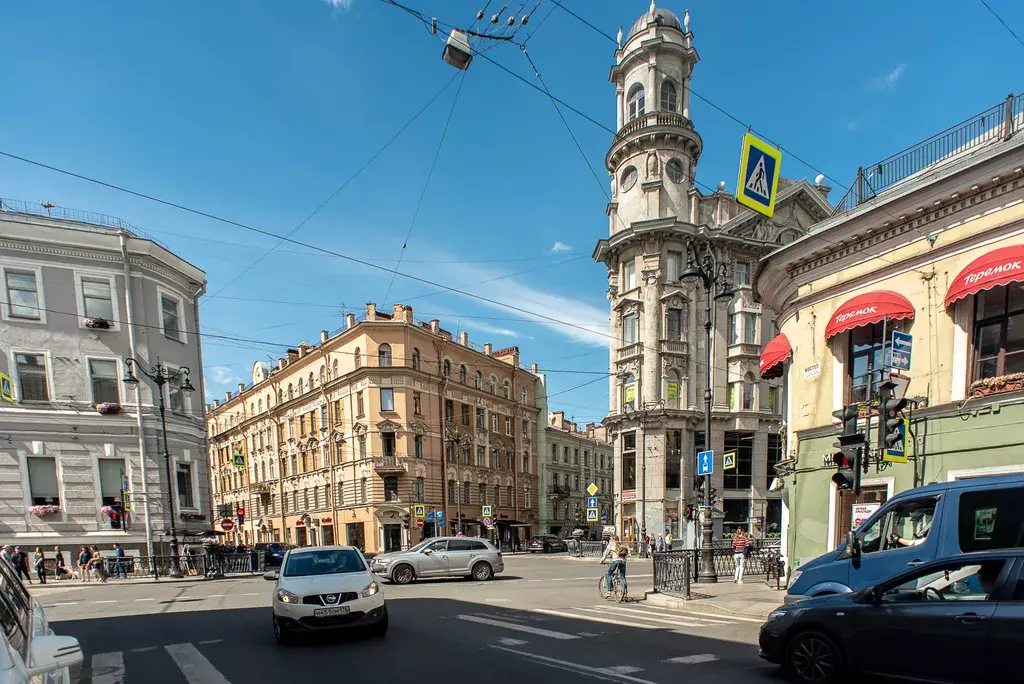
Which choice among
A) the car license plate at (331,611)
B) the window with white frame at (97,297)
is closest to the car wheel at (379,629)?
the car license plate at (331,611)

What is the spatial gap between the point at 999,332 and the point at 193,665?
607 inches

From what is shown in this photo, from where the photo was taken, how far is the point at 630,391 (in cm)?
3822

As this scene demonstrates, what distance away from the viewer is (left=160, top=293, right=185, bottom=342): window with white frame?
28.5 meters

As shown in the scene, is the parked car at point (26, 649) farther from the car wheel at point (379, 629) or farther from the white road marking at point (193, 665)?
the car wheel at point (379, 629)

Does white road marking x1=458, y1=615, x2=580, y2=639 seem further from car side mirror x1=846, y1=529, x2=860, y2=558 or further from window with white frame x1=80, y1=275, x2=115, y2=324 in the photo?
window with white frame x1=80, y1=275, x2=115, y2=324

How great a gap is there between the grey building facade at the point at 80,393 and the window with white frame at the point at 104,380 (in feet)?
0.13

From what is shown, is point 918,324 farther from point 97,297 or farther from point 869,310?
point 97,297

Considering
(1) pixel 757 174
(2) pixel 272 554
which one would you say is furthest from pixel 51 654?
(2) pixel 272 554

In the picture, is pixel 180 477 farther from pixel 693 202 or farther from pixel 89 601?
pixel 693 202

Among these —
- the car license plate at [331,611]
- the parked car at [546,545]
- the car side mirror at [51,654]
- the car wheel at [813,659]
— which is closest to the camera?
the car side mirror at [51,654]

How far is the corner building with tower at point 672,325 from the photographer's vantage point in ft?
120

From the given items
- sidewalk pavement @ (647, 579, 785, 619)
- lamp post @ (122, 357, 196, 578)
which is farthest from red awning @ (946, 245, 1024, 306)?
lamp post @ (122, 357, 196, 578)

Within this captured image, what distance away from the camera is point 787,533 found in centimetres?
1580

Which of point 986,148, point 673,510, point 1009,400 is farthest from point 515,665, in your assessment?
point 673,510
